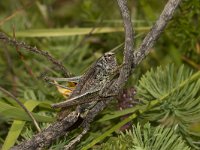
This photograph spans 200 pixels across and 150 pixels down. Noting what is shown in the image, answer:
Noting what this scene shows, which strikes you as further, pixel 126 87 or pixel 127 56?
pixel 126 87

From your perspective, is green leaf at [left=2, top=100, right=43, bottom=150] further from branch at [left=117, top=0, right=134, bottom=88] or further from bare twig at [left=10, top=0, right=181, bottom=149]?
branch at [left=117, top=0, right=134, bottom=88]

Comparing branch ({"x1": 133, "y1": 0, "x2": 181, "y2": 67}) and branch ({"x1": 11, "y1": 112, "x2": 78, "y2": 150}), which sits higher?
branch ({"x1": 133, "y1": 0, "x2": 181, "y2": 67})

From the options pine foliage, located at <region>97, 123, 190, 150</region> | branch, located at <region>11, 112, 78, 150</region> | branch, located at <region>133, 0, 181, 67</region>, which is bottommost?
pine foliage, located at <region>97, 123, 190, 150</region>

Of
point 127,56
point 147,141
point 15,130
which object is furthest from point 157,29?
point 15,130

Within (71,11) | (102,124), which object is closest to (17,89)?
(102,124)

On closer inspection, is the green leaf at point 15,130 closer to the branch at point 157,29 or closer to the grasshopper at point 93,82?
the grasshopper at point 93,82

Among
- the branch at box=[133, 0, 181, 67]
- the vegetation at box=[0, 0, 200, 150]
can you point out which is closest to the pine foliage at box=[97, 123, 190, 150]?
the vegetation at box=[0, 0, 200, 150]

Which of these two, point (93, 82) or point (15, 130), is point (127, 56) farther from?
point (15, 130)

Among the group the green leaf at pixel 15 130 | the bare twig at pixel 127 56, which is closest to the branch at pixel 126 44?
the bare twig at pixel 127 56

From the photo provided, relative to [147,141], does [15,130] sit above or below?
above
